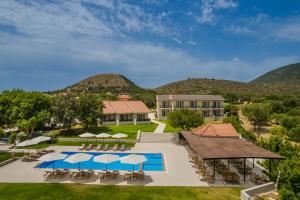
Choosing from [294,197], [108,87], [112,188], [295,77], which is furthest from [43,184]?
[295,77]

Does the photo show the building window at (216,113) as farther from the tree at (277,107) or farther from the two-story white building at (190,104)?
the tree at (277,107)

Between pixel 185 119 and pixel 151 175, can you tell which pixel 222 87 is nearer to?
pixel 185 119

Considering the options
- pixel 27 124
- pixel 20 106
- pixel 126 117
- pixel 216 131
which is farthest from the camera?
pixel 126 117

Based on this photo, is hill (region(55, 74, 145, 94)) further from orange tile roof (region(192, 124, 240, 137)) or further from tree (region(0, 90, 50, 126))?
orange tile roof (region(192, 124, 240, 137))

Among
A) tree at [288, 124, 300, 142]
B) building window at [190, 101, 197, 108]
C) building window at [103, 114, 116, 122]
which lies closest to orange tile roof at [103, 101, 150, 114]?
building window at [103, 114, 116, 122]

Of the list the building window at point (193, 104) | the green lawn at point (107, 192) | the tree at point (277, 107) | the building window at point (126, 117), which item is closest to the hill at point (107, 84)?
the building window at point (193, 104)

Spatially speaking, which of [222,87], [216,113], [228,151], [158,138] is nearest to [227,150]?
[228,151]
